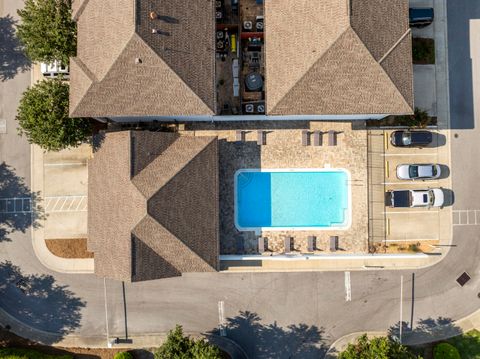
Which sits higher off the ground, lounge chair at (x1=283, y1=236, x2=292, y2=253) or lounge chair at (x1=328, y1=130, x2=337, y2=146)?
lounge chair at (x1=328, y1=130, x2=337, y2=146)

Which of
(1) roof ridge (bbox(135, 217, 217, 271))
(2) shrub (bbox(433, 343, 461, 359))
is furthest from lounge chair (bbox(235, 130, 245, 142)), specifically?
(2) shrub (bbox(433, 343, 461, 359))

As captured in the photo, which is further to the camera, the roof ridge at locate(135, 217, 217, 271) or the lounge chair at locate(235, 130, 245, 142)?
the lounge chair at locate(235, 130, 245, 142)

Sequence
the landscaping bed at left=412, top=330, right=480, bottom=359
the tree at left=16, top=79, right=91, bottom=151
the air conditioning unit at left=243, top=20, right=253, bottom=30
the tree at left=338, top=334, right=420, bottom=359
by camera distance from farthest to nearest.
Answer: the landscaping bed at left=412, top=330, right=480, bottom=359 → the air conditioning unit at left=243, top=20, right=253, bottom=30 → the tree at left=338, top=334, right=420, bottom=359 → the tree at left=16, top=79, right=91, bottom=151

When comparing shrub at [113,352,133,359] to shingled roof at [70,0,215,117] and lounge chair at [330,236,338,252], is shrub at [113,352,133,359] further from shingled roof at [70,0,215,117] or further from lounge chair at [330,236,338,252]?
shingled roof at [70,0,215,117]

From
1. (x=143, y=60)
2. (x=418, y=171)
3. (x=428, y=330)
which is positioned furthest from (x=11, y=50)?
(x=428, y=330)

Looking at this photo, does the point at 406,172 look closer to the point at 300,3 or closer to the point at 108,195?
the point at 300,3

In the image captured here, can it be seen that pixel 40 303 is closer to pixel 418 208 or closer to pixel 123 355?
pixel 123 355
